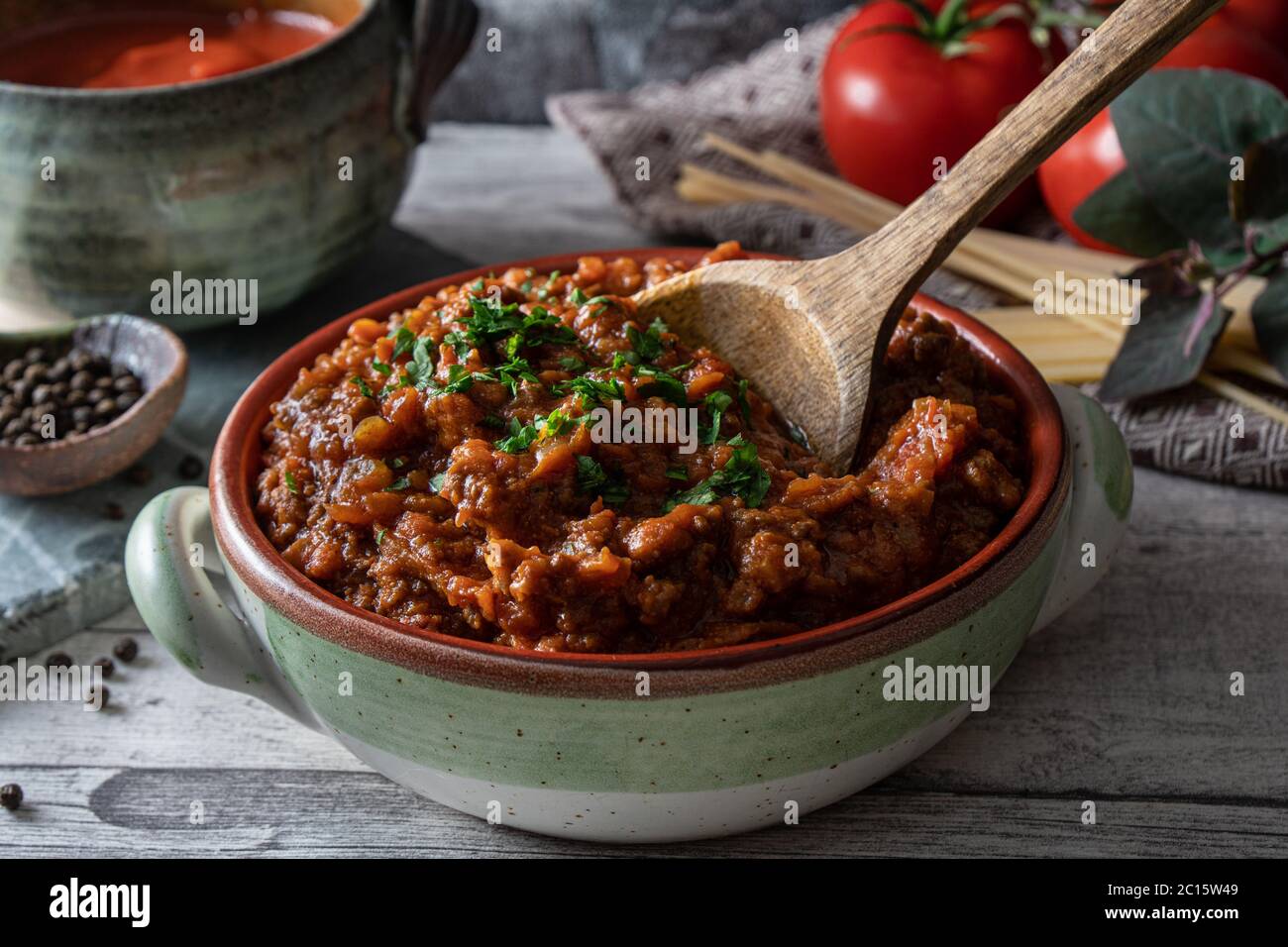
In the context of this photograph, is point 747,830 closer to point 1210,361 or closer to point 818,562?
point 818,562

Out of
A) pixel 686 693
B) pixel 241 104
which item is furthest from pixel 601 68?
pixel 686 693

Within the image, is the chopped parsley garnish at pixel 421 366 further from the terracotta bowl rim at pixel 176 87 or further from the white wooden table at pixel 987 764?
the terracotta bowl rim at pixel 176 87

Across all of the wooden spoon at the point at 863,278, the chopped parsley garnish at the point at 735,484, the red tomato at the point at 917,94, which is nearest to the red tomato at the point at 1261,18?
the red tomato at the point at 917,94

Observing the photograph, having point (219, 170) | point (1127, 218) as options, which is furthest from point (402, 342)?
point (1127, 218)

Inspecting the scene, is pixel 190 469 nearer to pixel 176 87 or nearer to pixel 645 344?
pixel 176 87

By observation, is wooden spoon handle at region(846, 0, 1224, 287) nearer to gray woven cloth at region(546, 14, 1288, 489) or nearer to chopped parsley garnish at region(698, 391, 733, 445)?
chopped parsley garnish at region(698, 391, 733, 445)

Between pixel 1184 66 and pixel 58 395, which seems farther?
pixel 1184 66
